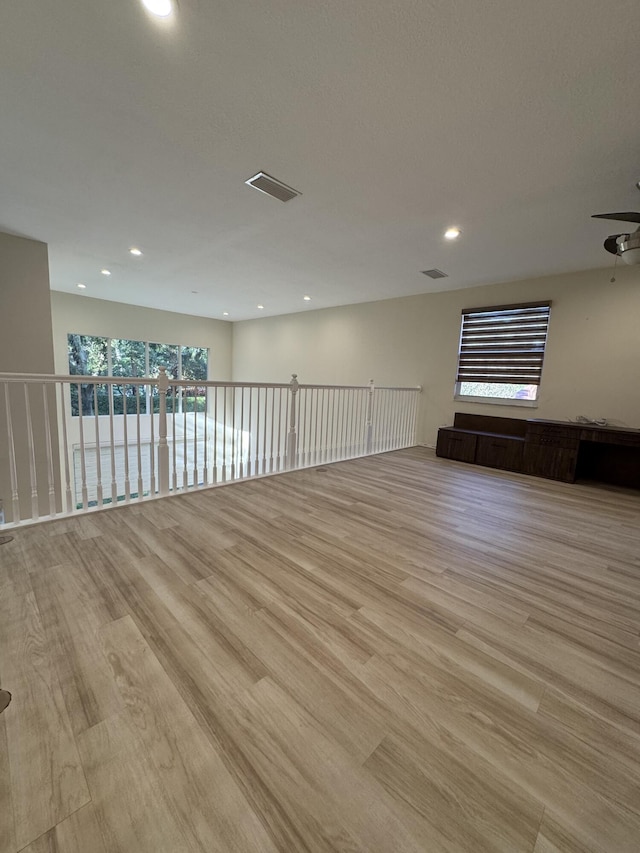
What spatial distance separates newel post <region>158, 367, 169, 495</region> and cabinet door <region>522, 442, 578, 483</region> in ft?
14.7

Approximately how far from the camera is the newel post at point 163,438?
9.66 ft

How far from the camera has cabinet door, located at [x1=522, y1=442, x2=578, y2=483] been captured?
4195mm

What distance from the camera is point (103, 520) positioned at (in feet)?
8.43

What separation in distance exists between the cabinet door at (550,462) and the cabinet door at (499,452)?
102 mm

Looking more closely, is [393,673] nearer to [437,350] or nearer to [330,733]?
[330,733]

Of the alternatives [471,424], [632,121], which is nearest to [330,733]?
[632,121]

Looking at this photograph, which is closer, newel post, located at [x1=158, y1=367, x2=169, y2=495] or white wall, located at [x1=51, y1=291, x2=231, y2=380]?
newel post, located at [x1=158, y1=367, x2=169, y2=495]

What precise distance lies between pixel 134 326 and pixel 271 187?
6863 mm

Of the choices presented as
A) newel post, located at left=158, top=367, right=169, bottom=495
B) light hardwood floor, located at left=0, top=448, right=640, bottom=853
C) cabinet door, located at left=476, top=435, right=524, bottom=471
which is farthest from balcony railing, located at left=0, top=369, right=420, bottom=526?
cabinet door, located at left=476, top=435, right=524, bottom=471

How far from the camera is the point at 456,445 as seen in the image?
5215mm

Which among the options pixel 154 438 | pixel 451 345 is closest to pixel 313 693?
pixel 154 438

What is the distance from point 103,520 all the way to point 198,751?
203 cm

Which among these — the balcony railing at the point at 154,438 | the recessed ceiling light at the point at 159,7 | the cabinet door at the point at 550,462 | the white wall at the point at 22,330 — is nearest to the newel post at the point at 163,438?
the balcony railing at the point at 154,438

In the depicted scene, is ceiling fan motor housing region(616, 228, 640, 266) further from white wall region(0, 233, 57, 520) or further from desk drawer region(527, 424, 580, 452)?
white wall region(0, 233, 57, 520)
